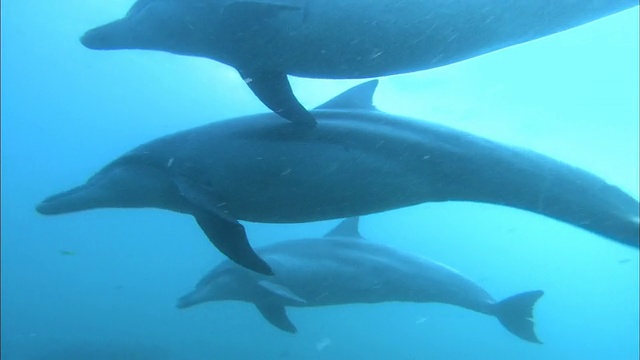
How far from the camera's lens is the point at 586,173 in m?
4.91

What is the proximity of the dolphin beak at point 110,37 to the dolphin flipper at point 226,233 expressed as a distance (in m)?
1.47

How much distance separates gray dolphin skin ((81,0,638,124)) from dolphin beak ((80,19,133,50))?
0.34ft

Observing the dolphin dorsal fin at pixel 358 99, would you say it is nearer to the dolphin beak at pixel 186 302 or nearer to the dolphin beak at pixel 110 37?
the dolphin beak at pixel 110 37

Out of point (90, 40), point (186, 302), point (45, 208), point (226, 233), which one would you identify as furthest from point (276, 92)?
point (186, 302)

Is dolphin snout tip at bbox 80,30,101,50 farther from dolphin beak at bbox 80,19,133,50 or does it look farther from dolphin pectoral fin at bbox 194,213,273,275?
dolphin pectoral fin at bbox 194,213,273,275

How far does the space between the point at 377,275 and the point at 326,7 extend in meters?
4.90

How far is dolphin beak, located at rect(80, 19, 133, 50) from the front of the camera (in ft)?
18.1

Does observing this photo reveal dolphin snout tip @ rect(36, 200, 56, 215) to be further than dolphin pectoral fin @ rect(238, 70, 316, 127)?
Yes

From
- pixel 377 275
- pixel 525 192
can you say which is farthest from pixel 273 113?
pixel 377 275

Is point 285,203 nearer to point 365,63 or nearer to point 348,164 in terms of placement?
point 348,164

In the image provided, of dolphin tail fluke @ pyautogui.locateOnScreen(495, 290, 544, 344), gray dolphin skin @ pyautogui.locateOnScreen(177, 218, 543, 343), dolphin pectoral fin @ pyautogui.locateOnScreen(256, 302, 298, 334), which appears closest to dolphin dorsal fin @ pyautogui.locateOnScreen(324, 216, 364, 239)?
gray dolphin skin @ pyautogui.locateOnScreen(177, 218, 543, 343)

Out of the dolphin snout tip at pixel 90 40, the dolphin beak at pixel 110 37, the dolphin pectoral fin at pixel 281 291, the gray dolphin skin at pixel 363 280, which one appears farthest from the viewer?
the gray dolphin skin at pixel 363 280

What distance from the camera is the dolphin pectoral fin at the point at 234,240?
17.6 ft

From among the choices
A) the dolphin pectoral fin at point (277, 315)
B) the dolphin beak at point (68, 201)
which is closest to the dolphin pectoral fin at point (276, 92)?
the dolphin beak at point (68, 201)
